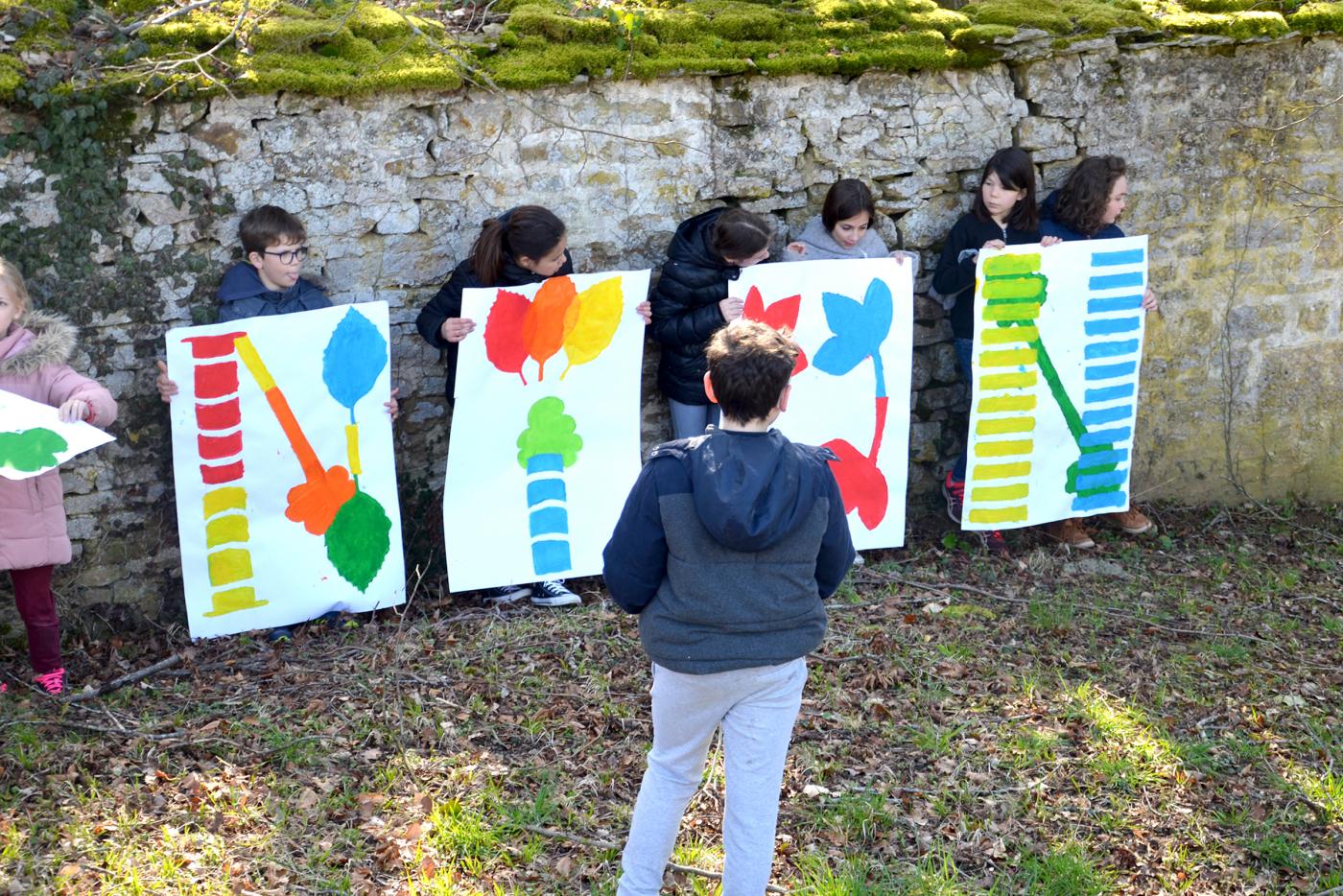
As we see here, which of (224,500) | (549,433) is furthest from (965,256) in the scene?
(224,500)

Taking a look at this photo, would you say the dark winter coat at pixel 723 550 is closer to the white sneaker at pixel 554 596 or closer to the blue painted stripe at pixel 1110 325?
the white sneaker at pixel 554 596

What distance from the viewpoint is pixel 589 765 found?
430 centimetres

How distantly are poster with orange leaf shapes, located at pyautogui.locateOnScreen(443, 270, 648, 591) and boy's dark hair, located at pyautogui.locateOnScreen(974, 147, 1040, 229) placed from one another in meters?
1.84

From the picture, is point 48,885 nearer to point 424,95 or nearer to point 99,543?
point 99,543

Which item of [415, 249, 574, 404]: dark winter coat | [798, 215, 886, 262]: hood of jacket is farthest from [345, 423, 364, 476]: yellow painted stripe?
[798, 215, 886, 262]: hood of jacket

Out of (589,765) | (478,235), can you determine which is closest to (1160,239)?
(478,235)

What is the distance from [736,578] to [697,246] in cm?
281

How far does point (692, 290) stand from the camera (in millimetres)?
5570

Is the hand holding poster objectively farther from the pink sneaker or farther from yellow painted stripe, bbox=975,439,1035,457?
yellow painted stripe, bbox=975,439,1035,457

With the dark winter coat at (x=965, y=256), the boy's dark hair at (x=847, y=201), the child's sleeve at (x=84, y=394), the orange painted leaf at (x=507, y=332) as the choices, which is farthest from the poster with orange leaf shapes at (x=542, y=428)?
the dark winter coat at (x=965, y=256)

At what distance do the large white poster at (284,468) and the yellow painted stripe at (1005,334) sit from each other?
2.77 meters

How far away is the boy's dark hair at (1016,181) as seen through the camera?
5992mm

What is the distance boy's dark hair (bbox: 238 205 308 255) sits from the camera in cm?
495

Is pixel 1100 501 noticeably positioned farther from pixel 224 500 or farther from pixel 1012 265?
pixel 224 500
